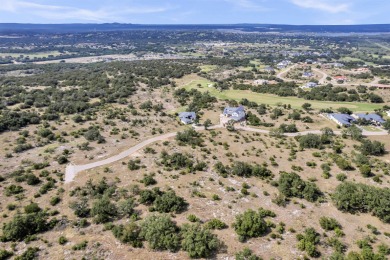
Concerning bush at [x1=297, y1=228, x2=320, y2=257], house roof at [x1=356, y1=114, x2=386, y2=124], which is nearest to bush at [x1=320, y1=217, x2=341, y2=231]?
bush at [x1=297, y1=228, x2=320, y2=257]

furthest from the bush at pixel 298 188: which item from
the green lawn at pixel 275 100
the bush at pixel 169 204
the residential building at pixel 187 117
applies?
the green lawn at pixel 275 100

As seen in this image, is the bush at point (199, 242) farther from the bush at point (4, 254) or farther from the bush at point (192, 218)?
the bush at point (4, 254)

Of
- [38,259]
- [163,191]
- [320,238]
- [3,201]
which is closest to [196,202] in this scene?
[163,191]

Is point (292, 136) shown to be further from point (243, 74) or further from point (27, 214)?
point (243, 74)

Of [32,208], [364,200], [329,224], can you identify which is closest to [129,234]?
[32,208]

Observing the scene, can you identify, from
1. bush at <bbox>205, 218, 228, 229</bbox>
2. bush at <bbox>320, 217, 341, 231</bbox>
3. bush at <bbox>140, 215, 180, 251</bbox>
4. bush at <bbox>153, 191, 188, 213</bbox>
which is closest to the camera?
bush at <bbox>140, 215, 180, 251</bbox>

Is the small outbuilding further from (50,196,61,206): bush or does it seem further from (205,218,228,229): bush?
(50,196,61,206): bush
